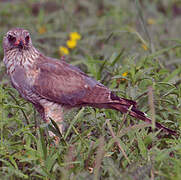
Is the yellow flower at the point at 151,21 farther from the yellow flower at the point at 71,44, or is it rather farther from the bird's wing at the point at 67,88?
the bird's wing at the point at 67,88

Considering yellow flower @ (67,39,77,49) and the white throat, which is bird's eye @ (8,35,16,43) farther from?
yellow flower @ (67,39,77,49)

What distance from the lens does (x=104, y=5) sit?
9367 millimetres

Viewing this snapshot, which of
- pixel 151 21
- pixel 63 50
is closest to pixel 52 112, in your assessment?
pixel 63 50

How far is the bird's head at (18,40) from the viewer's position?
4.46 m

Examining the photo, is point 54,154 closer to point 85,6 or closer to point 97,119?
point 97,119

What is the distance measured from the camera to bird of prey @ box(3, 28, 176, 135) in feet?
14.6

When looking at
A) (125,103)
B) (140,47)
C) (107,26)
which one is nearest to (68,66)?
(125,103)

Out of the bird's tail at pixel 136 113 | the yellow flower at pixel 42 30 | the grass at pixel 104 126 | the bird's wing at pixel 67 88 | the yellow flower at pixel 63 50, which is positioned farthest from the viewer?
the yellow flower at pixel 42 30

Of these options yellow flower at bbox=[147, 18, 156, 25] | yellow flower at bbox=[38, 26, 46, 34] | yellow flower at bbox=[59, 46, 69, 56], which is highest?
yellow flower at bbox=[147, 18, 156, 25]

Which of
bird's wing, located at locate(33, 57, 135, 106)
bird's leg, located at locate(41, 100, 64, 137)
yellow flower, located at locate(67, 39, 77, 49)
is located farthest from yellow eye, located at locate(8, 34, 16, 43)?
yellow flower, located at locate(67, 39, 77, 49)

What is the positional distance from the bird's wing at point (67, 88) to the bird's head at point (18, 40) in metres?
0.25

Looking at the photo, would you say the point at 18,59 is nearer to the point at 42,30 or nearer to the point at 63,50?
the point at 63,50

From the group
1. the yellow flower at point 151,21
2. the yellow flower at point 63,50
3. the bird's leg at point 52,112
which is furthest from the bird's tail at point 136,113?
the yellow flower at point 151,21

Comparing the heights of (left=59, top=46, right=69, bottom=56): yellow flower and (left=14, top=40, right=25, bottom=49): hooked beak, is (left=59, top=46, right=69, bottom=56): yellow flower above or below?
below
